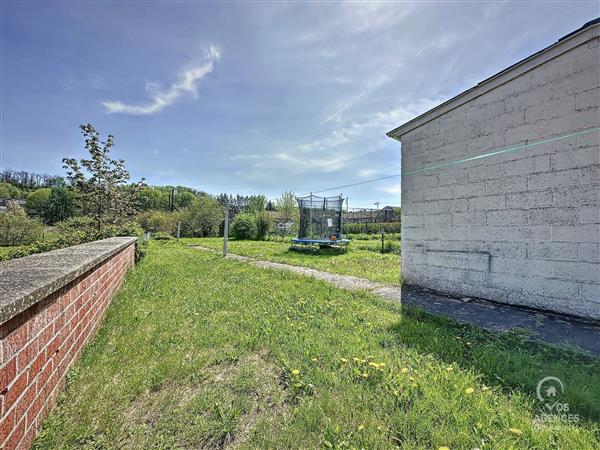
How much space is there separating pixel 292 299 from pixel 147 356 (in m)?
2.12

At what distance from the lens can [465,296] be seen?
429 centimetres

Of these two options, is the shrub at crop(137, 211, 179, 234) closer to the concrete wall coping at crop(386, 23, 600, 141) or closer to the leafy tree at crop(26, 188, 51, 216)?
the leafy tree at crop(26, 188, 51, 216)

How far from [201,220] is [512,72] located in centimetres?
2404

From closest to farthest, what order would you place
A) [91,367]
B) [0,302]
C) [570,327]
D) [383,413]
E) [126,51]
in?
[0,302]
[383,413]
[91,367]
[570,327]
[126,51]

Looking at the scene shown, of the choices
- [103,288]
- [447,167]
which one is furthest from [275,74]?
[103,288]

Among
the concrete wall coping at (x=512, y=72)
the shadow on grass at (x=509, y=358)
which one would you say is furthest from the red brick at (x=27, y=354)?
the concrete wall coping at (x=512, y=72)

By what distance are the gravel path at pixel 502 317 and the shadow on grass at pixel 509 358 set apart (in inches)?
9.2

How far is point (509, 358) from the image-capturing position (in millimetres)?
2213

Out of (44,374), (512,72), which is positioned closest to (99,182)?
(44,374)

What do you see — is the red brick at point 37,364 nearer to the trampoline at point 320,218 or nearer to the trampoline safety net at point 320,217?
the trampoline at point 320,218

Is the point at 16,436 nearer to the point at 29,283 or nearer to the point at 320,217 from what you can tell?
the point at 29,283

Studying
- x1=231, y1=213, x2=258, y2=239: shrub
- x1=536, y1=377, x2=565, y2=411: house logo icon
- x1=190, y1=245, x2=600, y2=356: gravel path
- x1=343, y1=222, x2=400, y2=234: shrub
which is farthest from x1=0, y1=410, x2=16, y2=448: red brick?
x1=231, y1=213, x2=258, y2=239: shrub

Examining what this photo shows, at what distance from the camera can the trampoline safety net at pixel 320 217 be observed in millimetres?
12586

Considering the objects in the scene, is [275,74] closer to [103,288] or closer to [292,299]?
[292,299]
